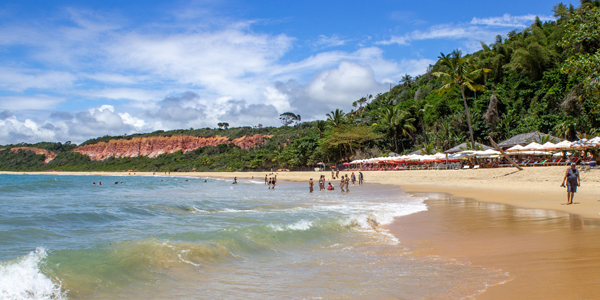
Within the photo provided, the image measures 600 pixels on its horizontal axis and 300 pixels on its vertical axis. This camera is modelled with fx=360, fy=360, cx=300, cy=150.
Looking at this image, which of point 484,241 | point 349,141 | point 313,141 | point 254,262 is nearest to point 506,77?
point 349,141

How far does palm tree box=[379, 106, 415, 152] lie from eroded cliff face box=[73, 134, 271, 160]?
155 feet

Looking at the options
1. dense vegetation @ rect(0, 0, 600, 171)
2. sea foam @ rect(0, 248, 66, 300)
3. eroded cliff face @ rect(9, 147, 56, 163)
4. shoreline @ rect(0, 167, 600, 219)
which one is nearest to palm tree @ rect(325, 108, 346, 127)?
dense vegetation @ rect(0, 0, 600, 171)

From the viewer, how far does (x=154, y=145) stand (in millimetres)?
96875

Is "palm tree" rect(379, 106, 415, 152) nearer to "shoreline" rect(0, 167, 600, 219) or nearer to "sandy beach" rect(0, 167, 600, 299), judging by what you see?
"shoreline" rect(0, 167, 600, 219)

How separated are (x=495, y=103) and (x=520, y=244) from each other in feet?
111

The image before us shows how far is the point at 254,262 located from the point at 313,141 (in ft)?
154

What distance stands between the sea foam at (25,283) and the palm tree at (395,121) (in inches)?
1631

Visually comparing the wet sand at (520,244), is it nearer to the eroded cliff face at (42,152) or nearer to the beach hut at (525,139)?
the beach hut at (525,139)

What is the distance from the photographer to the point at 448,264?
5.09 meters

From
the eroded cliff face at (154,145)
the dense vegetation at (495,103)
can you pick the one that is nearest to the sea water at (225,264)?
the dense vegetation at (495,103)

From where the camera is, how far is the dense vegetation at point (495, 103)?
1883 centimetres

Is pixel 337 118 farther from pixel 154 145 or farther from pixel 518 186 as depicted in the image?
pixel 154 145

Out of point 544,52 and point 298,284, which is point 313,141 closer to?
point 544,52

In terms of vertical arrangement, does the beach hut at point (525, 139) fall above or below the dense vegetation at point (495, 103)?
below
